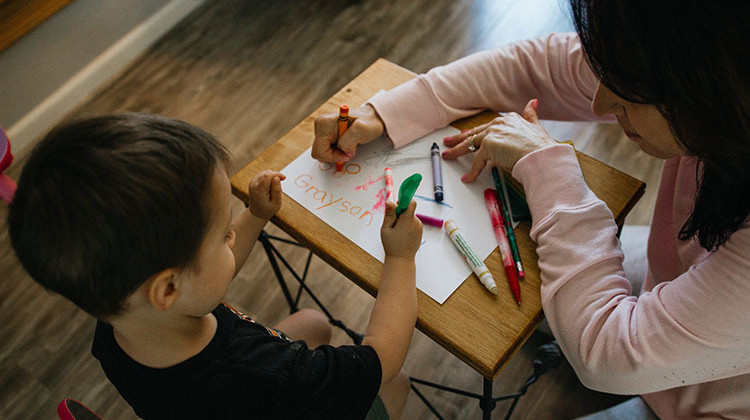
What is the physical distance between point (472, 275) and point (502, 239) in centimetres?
7

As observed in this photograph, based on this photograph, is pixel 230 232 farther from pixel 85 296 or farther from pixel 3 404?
pixel 3 404

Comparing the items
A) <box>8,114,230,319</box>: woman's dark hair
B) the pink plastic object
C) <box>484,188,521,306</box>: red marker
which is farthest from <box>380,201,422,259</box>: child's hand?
the pink plastic object

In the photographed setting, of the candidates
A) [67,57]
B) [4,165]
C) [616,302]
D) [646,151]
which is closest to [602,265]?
[616,302]

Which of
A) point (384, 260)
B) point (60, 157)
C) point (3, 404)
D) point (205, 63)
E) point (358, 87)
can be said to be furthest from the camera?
point (205, 63)

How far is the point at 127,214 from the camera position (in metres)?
0.54

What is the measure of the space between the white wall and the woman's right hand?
1543mm

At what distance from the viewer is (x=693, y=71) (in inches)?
21.3

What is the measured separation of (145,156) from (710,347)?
641 millimetres

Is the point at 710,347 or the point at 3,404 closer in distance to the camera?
the point at 710,347

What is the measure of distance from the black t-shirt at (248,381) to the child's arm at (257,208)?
0.68 ft

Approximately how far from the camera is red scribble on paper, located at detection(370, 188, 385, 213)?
890 millimetres

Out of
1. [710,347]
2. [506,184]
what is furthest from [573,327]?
[506,184]

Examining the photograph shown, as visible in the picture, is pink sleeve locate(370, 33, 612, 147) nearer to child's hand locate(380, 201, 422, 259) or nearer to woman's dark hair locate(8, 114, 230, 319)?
child's hand locate(380, 201, 422, 259)

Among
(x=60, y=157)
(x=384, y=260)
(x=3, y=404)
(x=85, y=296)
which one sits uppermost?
(x=60, y=157)
